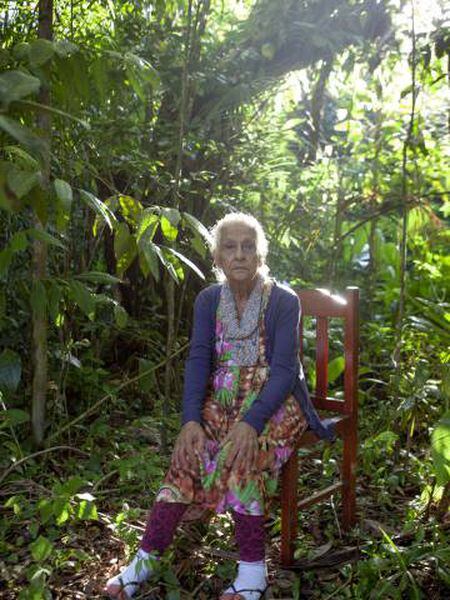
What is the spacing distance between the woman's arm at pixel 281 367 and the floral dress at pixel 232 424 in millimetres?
78

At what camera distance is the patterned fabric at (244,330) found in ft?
8.63

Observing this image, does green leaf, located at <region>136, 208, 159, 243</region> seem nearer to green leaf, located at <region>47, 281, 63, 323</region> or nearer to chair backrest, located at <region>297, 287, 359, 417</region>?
green leaf, located at <region>47, 281, 63, 323</region>

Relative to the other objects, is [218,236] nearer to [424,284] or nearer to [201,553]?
[201,553]

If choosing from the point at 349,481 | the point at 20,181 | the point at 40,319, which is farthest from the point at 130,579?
the point at 20,181

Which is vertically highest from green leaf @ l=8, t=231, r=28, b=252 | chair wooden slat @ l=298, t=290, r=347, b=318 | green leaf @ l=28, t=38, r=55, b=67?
green leaf @ l=28, t=38, r=55, b=67

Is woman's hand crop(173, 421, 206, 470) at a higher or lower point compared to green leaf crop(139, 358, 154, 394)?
lower

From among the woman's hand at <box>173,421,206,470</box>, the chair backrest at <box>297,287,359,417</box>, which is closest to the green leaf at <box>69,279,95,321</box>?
the woman's hand at <box>173,421,206,470</box>

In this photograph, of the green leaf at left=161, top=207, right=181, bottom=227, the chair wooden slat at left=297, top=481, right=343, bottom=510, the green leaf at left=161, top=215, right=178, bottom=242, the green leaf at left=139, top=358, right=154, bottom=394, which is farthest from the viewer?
the green leaf at left=139, top=358, right=154, bottom=394

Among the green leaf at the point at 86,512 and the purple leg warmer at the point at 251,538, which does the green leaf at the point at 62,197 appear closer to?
the green leaf at the point at 86,512

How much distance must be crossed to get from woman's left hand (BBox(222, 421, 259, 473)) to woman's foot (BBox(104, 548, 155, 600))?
1.26 feet

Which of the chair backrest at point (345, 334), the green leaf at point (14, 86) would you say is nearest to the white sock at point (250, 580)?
the chair backrest at point (345, 334)

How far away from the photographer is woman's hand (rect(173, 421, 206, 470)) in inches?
96.0

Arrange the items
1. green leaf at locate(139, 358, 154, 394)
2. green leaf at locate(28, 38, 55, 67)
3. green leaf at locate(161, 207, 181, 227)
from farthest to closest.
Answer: green leaf at locate(139, 358, 154, 394) < green leaf at locate(161, 207, 181, 227) < green leaf at locate(28, 38, 55, 67)

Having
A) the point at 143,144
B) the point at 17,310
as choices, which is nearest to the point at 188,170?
the point at 143,144
